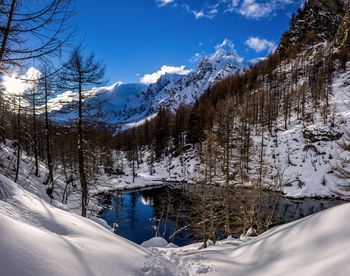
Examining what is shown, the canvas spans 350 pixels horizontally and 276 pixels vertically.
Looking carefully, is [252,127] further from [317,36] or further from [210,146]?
[317,36]

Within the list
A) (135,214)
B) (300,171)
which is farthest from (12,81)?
(300,171)

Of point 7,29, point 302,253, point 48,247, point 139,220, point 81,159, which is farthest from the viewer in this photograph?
point 139,220

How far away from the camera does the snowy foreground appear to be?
3.02 metres

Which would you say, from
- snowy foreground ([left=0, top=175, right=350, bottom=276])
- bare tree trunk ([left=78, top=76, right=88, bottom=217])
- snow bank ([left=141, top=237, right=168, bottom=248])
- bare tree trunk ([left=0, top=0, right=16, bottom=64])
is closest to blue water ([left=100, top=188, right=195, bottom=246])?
bare tree trunk ([left=78, top=76, right=88, bottom=217])

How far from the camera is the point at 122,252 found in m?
4.62

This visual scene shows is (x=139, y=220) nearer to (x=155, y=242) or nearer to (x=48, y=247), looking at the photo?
(x=155, y=242)

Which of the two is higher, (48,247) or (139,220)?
(48,247)

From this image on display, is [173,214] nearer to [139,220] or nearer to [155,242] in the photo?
[139,220]

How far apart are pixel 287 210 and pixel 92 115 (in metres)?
25.3

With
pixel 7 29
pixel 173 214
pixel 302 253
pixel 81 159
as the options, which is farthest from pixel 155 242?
pixel 173 214

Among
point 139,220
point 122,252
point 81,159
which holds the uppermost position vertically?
point 81,159

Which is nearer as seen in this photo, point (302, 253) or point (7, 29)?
point (302, 253)

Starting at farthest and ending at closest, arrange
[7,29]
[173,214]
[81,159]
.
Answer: [173,214]
[81,159]
[7,29]

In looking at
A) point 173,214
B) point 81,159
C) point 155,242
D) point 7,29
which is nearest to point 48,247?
point 7,29
